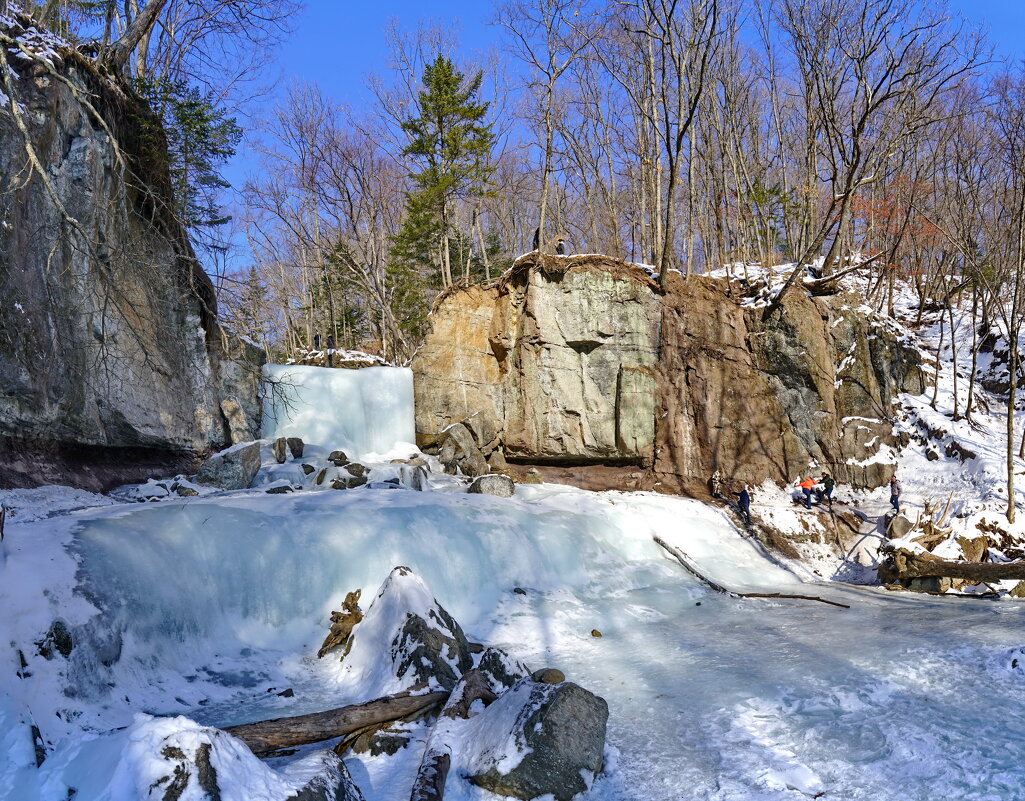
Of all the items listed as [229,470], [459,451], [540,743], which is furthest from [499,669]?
[459,451]

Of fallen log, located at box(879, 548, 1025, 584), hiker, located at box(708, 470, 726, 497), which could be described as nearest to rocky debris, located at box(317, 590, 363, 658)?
fallen log, located at box(879, 548, 1025, 584)

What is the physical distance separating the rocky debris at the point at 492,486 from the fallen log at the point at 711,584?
313cm

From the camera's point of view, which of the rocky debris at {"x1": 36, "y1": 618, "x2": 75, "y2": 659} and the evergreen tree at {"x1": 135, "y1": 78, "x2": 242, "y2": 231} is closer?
the rocky debris at {"x1": 36, "y1": 618, "x2": 75, "y2": 659}

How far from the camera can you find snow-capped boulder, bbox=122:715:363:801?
302 centimetres

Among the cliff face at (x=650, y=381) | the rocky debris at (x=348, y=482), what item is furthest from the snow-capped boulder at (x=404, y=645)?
the cliff face at (x=650, y=381)

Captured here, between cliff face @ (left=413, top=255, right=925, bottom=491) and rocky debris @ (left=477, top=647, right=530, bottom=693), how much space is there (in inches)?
407

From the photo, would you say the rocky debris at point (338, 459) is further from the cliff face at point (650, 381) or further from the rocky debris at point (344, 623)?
the rocky debris at point (344, 623)

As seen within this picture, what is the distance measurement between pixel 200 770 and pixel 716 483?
13.9m

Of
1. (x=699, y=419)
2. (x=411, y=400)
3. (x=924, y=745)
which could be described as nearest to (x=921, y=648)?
(x=924, y=745)

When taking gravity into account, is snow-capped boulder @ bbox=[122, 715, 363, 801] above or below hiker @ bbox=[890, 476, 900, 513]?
above

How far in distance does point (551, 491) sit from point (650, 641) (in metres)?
6.39

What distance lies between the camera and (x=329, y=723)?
182 inches

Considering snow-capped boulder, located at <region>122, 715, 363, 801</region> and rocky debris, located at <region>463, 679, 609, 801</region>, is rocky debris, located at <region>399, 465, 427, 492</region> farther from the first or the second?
snow-capped boulder, located at <region>122, 715, 363, 801</region>

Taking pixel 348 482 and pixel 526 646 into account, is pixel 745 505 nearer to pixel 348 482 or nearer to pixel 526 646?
pixel 526 646
